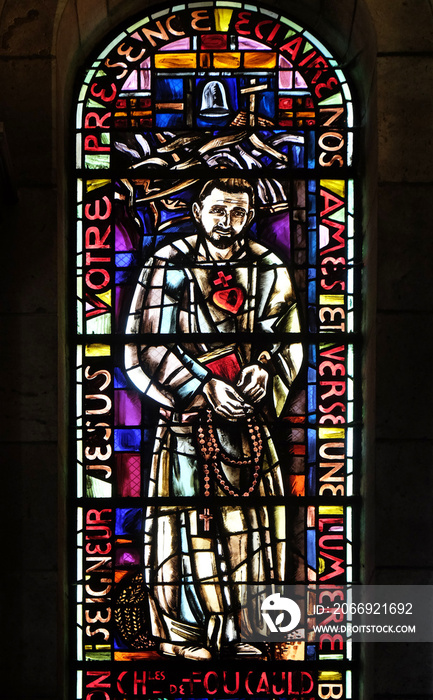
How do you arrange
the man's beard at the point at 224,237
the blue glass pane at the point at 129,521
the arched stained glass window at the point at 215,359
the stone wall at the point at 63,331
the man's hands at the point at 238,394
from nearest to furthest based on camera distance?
the stone wall at the point at 63,331 < the arched stained glass window at the point at 215,359 < the blue glass pane at the point at 129,521 < the man's hands at the point at 238,394 < the man's beard at the point at 224,237

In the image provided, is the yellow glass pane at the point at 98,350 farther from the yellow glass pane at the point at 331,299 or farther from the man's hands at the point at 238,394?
the yellow glass pane at the point at 331,299

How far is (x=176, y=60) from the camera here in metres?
9.95

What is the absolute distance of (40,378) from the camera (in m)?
8.98

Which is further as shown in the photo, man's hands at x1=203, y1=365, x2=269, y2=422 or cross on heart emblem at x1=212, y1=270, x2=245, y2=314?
cross on heart emblem at x1=212, y1=270, x2=245, y2=314

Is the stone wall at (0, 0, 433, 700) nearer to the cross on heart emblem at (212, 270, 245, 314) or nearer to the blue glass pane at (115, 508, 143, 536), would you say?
the blue glass pane at (115, 508, 143, 536)

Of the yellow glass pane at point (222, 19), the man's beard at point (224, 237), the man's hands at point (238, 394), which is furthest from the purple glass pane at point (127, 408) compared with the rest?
the yellow glass pane at point (222, 19)

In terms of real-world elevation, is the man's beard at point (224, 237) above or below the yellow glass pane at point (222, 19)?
below

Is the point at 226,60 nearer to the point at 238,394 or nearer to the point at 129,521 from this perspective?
the point at 238,394

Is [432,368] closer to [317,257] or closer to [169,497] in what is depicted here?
[317,257]

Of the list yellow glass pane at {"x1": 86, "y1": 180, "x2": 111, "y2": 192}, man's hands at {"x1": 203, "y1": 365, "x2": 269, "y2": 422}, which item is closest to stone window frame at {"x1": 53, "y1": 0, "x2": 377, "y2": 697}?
yellow glass pane at {"x1": 86, "y1": 180, "x2": 111, "y2": 192}

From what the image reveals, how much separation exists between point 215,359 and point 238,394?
29 cm

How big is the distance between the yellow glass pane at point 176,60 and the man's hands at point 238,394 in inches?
88.0

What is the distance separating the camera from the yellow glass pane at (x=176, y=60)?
995cm

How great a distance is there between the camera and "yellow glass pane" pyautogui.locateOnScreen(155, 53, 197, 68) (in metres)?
9.95
